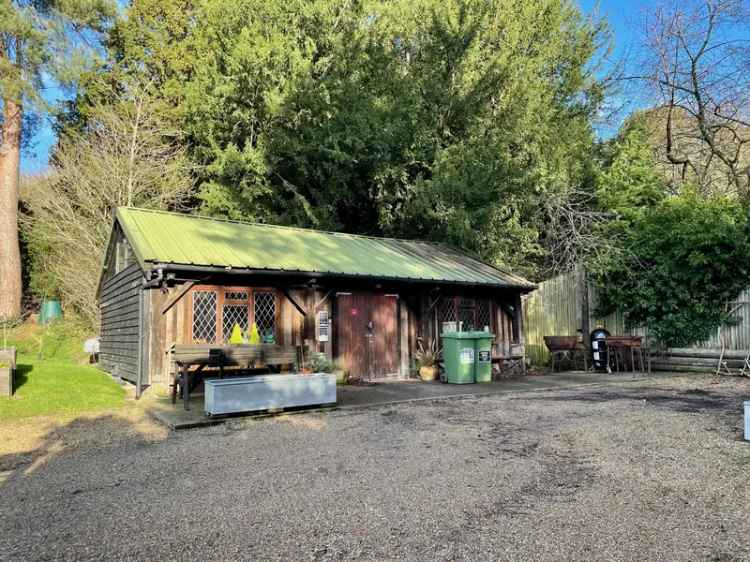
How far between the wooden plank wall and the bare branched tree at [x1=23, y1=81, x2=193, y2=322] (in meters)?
4.47

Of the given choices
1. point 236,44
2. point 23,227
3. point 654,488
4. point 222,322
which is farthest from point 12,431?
point 23,227

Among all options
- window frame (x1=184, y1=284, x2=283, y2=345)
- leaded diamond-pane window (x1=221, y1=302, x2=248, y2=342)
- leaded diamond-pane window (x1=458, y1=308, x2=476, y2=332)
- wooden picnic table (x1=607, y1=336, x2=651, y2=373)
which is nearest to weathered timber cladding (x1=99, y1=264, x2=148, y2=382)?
window frame (x1=184, y1=284, x2=283, y2=345)

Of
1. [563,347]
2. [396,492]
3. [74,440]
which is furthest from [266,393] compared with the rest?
[563,347]

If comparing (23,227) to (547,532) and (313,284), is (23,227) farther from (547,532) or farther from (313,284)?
(547,532)

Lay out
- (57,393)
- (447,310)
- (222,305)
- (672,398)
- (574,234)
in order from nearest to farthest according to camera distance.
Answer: (672,398) → (57,393) → (222,305) → (447,310) → (574,234)

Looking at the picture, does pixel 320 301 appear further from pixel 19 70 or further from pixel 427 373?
pixel 19 70

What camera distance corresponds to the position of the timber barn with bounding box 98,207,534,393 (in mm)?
10086

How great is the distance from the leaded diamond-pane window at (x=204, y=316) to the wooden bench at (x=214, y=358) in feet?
2.11

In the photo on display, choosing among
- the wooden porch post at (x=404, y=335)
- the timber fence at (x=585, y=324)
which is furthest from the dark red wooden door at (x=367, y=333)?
the timber fence at (x=585, y=324)

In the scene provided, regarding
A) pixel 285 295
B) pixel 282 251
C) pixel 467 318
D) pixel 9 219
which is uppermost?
pixel 9 219

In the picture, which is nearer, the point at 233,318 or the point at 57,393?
the point at 57,393

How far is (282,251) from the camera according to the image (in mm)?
12094

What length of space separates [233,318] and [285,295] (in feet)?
3.95

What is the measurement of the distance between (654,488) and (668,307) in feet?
38.1
